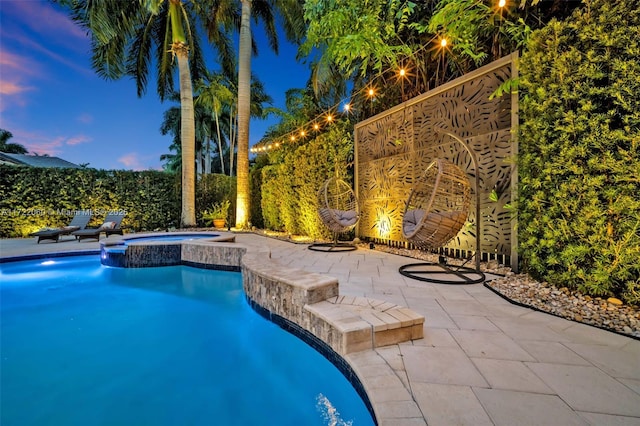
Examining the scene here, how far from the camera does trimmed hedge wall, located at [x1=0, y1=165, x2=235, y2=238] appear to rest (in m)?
8.88

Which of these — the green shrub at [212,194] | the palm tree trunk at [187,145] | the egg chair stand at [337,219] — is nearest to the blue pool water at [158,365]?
the egg chair stand at [337,219]

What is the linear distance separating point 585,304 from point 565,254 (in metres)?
0.45

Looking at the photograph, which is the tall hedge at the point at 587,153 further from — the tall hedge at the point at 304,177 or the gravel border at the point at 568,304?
the tall hedge at the point at 304,177

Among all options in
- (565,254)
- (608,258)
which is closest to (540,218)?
(565,254)

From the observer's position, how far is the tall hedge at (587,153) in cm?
246

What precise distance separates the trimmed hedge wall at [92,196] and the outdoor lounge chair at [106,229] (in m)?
0.88

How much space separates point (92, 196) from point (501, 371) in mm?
11829

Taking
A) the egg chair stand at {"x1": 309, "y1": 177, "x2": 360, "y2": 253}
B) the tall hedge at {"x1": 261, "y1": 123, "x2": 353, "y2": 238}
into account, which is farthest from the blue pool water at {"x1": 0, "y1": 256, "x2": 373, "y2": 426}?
the tall hedge at {"x1": 261, "y1": 123, "x2": 353, "y2": 238}

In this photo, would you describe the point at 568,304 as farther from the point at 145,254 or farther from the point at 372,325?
the point at 145,254

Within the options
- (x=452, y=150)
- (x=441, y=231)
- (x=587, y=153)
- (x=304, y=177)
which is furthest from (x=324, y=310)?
(x=304, y=177)

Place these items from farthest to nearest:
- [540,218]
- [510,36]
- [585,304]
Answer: [510,36], [540,218], [585,304]

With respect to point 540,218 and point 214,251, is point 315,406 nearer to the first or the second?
point 540,218

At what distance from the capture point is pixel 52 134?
82.7 ft

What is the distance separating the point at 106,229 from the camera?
8.61 m
